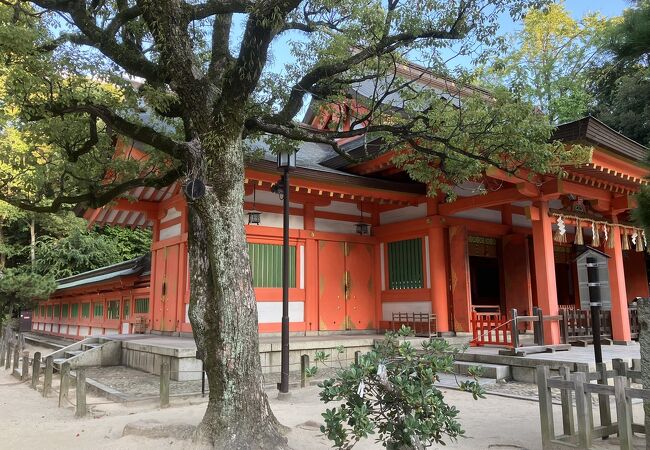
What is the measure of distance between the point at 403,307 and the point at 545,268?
3.66m

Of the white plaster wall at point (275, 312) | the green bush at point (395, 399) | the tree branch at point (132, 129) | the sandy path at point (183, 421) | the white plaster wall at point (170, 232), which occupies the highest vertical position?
the tree branch at point (132, 129)

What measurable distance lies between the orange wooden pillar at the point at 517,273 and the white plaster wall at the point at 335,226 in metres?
4.22

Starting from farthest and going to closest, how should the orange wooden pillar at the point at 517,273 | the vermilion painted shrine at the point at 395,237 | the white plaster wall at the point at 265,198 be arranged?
the orange wooden pillar at the point at 517,273 → the white plaster wall at the point at 265,198 → the vermilion painted shrine at the point at 395,237

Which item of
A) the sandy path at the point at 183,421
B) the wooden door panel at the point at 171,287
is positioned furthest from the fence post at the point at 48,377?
the wooden door panel at the point at 171,287

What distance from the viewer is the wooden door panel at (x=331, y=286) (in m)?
11.7

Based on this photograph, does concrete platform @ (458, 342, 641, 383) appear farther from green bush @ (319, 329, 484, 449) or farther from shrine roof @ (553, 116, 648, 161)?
green bush @ (319, 329, 484, 449)

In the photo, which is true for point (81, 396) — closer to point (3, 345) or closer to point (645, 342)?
point (645, 342)

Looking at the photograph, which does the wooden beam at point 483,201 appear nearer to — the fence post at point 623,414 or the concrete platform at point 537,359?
the concrete platform at point 537,359

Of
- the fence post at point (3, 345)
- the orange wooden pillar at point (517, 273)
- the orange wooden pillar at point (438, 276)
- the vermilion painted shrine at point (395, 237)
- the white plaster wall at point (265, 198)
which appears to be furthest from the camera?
the fence post at point (3, 345)

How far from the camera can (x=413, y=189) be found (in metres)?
11.9

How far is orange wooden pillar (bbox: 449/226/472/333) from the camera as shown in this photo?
37.4ft

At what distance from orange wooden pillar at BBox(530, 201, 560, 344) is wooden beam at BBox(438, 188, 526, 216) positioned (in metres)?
0.51

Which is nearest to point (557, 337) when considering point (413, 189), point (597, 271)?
point (597, 271)

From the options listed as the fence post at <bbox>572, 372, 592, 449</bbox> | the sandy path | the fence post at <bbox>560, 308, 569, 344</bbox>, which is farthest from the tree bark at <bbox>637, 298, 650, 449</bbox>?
the fence post at <bbox>560, 308, 569, 344</bbox>
